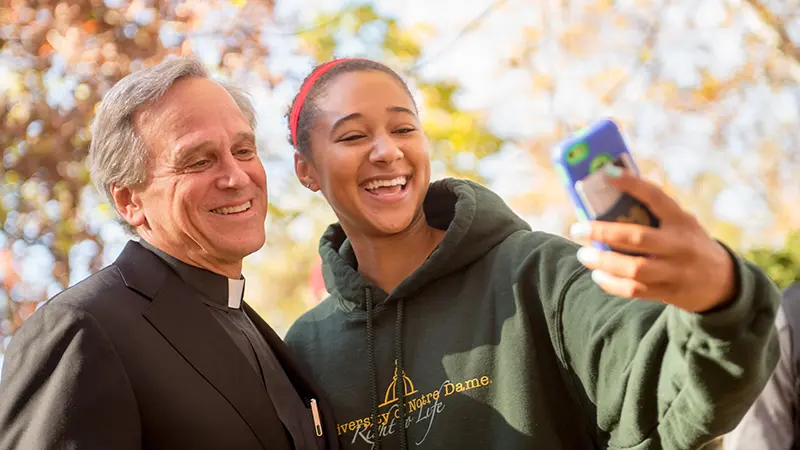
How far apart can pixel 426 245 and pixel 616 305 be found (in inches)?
45.0

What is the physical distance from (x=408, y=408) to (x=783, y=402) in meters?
1.88

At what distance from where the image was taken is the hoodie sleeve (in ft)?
5.64

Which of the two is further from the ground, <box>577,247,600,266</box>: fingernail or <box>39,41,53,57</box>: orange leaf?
<box>39,41,53,57</box>: orange leaf

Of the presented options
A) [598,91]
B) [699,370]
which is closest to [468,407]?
[699,370]

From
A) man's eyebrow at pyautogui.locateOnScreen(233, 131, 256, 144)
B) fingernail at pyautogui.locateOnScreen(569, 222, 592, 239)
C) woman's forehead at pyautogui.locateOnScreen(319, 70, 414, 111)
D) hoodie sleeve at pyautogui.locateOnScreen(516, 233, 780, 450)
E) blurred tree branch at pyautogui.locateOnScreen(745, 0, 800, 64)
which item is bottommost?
hoodie sleeve at pyautogui.locateOnScreen(516, 233, 780, 450)

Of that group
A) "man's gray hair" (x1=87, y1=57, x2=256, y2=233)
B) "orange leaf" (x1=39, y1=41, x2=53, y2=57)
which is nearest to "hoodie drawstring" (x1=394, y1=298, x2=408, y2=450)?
"man's gray hair" (x1=87, y1=57, x2=256, y2=233)

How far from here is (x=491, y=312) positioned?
2.80 m

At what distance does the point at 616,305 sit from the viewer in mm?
2252

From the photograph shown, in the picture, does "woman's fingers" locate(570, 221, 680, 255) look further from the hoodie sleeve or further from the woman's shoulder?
the woman's shoulder

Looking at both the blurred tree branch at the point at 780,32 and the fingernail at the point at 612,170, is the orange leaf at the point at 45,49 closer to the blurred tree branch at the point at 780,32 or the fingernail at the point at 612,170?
the fingernail at the point at 612,170

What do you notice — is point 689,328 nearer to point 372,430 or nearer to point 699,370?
point 699,370

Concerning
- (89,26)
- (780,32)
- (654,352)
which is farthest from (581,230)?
(780,32)

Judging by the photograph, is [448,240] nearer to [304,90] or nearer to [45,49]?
[304,90]

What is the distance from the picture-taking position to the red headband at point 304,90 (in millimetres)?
3330
